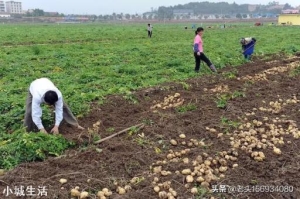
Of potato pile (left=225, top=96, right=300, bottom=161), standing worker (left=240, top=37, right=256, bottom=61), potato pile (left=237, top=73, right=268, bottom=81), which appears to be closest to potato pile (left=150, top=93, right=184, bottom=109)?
potato pile (left=225, top=96, right=300, bottom=161)

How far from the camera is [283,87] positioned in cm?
988

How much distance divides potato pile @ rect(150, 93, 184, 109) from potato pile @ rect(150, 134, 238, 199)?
2.20 metres

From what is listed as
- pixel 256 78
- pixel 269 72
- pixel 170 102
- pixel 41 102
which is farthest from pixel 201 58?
pixel 41 102

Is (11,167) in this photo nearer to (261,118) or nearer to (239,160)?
(239,160)

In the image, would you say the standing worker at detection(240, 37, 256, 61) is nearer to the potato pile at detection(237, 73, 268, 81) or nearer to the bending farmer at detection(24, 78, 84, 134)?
the potato pile at detection(237, 73, 268, 81)

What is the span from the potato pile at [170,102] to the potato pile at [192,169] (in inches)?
86.6

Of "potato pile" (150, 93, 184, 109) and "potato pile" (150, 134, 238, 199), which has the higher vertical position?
"potato pile" (150, 93, 184, 109)

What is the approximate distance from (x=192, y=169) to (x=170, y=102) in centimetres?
349

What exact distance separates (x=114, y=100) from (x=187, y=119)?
215cm

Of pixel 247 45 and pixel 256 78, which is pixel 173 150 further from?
pixel 247 45

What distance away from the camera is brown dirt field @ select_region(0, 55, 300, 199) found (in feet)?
15.3

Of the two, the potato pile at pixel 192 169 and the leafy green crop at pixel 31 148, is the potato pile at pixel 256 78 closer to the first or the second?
the potato pile at pixel 192 169

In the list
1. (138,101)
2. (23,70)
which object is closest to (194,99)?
(138,101)

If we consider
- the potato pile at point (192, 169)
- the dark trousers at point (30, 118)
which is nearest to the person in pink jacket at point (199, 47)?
the dark trousers at point (30, 118)
